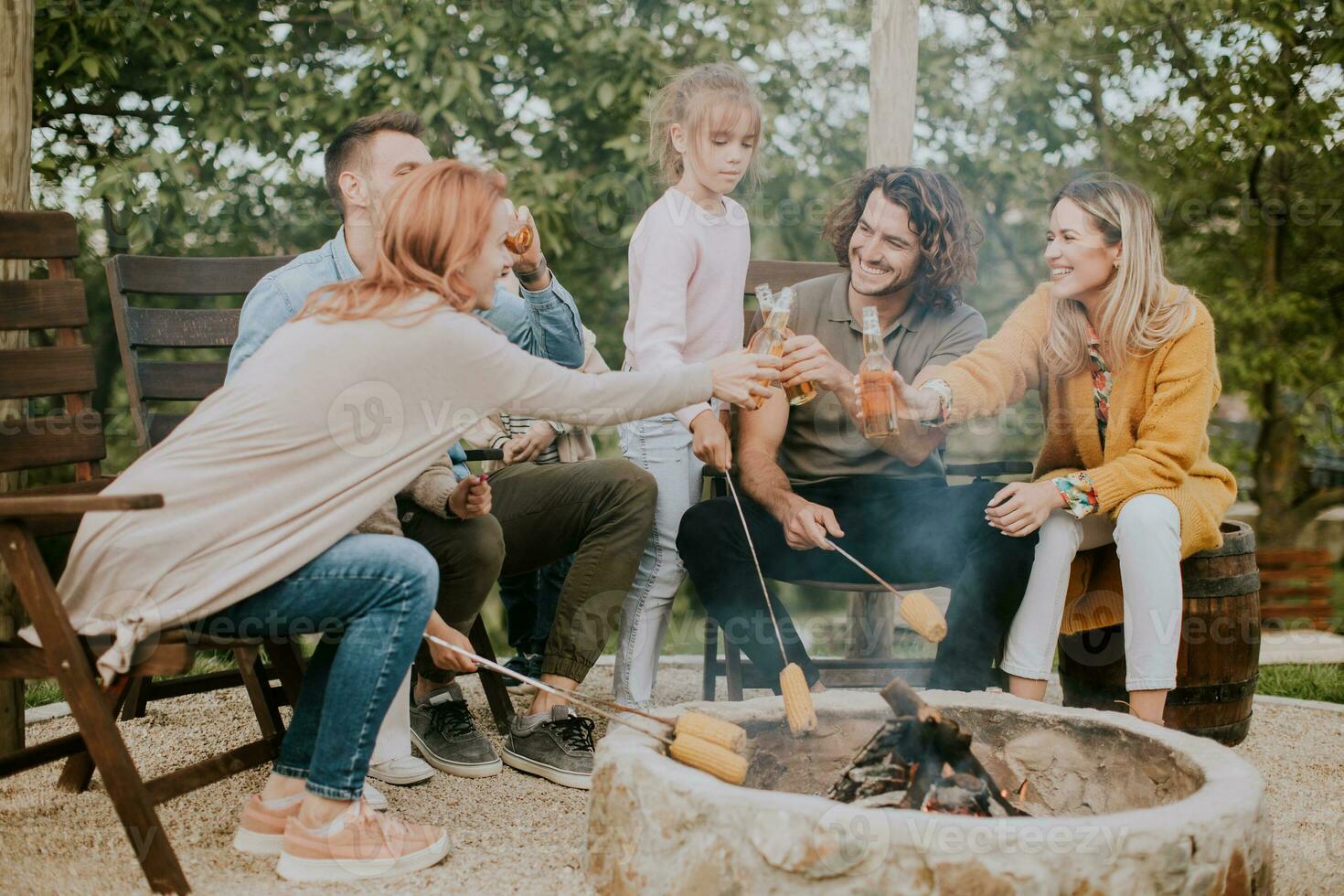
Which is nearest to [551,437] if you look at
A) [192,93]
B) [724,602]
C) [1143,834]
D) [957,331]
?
[724,602]

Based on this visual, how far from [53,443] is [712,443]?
5.55ft

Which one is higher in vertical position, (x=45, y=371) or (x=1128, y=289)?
(x=1128, y=289)

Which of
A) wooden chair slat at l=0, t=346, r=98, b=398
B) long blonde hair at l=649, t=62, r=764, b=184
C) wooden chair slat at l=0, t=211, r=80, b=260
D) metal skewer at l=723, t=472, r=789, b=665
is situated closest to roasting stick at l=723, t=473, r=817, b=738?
metal skewer at l=723, t=472, r=789, b=665

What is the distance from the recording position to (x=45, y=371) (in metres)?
3.18

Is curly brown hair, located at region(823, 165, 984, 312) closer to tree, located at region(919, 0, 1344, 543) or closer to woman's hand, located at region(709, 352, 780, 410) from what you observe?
woman's hand, located at region(709, 352, 780, 410)

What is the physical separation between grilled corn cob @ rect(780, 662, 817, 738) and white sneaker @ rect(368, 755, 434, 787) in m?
1.08

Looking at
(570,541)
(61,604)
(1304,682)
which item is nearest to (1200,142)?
(1304,682)

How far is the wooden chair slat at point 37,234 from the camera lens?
3186 millimetres

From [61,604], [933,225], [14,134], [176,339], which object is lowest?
[61,604]

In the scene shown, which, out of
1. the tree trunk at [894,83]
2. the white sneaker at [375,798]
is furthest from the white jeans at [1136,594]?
the tree trunk at [894,83]

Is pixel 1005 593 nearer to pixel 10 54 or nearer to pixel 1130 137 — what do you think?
pixel 10 54

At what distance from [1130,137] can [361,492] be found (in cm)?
521

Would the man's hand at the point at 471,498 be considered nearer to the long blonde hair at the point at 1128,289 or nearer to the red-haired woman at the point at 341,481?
the red-haired woman at the point at 341,481

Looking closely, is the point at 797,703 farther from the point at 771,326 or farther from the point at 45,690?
the point at 45,690
